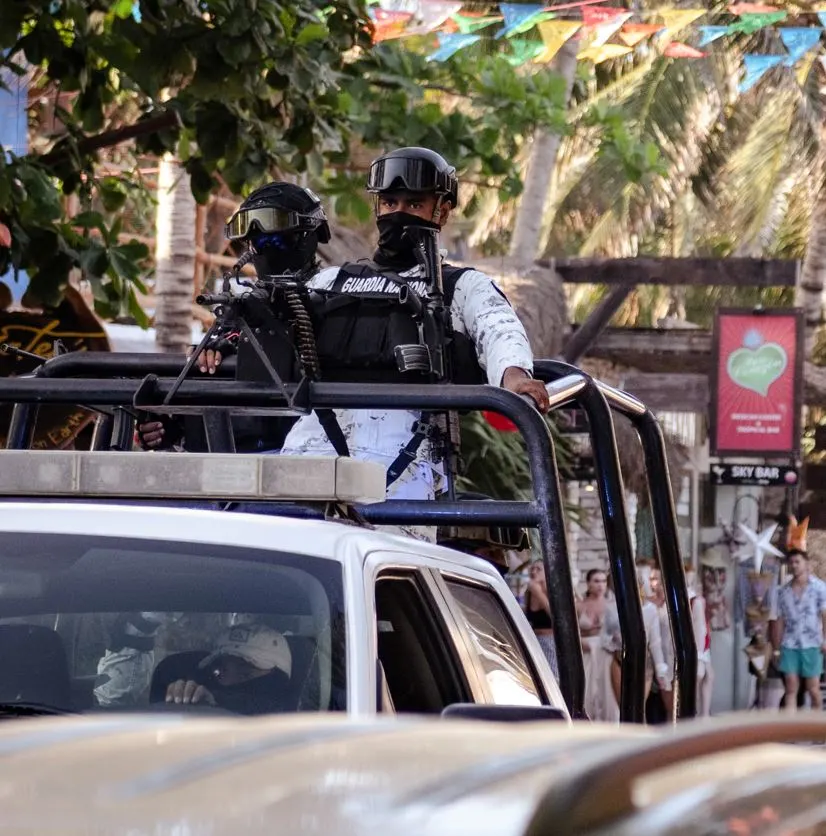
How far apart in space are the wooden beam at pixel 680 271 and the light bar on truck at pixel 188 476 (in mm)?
15608

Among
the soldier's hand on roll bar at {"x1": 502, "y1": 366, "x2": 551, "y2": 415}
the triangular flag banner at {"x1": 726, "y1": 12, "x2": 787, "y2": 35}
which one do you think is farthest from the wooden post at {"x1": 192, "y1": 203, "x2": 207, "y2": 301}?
the soldier's hand on roll bar at {"x1": 502, "y1": 366, "x2": 551, "y2": 415}

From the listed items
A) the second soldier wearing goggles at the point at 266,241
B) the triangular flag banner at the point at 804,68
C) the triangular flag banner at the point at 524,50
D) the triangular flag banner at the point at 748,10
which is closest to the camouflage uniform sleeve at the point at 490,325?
the second soldier wearing goggles at the point at 266,241

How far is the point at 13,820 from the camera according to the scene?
1675mm

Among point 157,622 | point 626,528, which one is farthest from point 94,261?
point 157,622

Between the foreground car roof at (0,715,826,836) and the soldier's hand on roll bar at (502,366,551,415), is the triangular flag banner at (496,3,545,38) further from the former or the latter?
the foreground car roof at (0,715,826,836)

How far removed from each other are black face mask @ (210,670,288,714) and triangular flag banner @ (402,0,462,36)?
11899mm

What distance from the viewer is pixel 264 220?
5.39 metres

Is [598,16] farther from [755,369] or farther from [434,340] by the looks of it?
[434,340]

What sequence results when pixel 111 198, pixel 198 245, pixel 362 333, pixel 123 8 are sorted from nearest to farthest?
1. pixel 362 333
2. pixel 123 8
3. pixel 111 198
4. pixel 198 245

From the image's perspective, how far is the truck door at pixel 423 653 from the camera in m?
3.69

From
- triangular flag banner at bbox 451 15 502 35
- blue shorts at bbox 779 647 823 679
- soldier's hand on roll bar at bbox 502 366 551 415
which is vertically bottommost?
blue shorts at bbox 779 647 823 679

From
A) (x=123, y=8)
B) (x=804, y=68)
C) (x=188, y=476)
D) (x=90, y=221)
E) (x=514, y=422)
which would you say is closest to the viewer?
(x=188, y=476)

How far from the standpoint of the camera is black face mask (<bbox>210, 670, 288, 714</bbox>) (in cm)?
322

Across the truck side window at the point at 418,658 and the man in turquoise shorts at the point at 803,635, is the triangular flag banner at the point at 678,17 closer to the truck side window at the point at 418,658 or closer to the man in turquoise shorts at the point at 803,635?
the man in turquoise shorts at the point at 803,635
